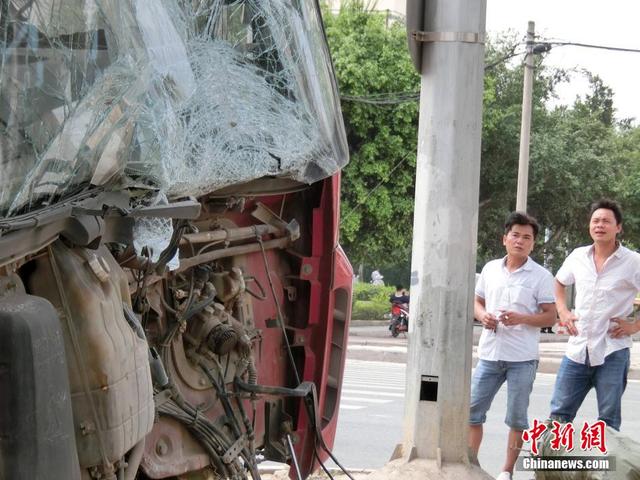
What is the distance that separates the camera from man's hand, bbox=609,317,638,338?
6039 mm

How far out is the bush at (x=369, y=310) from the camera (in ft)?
96.9

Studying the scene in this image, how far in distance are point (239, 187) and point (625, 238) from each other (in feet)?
111

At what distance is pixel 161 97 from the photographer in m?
3.25

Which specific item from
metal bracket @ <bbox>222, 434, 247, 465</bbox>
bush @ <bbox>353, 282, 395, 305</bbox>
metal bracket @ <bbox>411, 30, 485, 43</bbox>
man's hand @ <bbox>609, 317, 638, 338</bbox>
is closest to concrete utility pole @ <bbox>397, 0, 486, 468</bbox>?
metal bracket @ <bbox>411, 30, 485, 43</bbox>

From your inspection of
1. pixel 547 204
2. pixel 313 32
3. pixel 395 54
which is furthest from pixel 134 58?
pixel 547 204

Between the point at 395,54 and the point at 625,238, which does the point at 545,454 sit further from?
the point at 625,238

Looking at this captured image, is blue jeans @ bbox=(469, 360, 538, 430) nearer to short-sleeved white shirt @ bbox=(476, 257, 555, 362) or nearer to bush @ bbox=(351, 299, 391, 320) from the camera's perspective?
short-sleeved white shirt @ bbox=(476, 257, 555, 362)

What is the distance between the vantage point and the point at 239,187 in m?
3.95

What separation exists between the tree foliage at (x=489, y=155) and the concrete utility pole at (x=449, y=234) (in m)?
15.2

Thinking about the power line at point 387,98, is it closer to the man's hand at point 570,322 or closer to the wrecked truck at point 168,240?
the man's hand at point 570,322

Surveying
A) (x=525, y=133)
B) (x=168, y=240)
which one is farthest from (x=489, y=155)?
(x=168, y=240)

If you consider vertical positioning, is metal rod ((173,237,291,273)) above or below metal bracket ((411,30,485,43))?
below

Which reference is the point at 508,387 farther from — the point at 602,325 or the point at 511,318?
the point at 602,325

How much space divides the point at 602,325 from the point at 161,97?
Result: 365 cm
